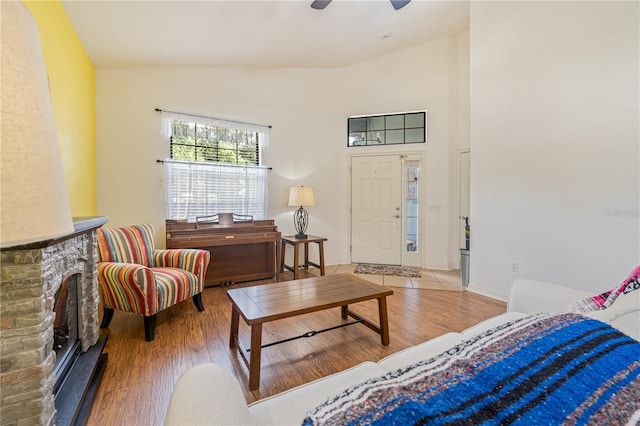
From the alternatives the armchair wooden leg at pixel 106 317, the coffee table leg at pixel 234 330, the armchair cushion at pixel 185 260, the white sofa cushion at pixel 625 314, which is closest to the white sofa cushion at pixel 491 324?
the white sofa cushion at pixel 625 314

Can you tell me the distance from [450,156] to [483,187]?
1334mm

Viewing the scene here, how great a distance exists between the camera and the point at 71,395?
140 cm

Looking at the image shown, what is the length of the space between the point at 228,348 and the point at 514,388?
2027 millimetres

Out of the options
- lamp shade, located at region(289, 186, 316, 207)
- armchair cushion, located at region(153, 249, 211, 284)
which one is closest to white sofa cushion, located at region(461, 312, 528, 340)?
armchair cushion, located at region(153, 249, 211, 284)

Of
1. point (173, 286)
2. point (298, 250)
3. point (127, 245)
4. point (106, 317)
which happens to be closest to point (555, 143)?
point (298, 250)

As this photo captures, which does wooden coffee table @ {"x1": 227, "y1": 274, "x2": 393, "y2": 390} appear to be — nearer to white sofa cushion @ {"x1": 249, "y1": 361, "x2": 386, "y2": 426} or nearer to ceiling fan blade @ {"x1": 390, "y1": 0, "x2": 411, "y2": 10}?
white sofa cushion @ {"x1": 249, "y1": 361, "x2": 386, "y2": 426}

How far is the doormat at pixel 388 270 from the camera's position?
14.2 feet

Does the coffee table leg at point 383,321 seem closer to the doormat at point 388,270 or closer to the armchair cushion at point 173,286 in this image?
the armchair cushion at point 173,286

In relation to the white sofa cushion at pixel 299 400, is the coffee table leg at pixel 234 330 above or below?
below

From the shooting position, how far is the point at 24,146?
400 millimetres

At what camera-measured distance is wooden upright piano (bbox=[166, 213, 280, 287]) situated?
349cm

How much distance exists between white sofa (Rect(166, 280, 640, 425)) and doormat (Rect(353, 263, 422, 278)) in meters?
2.72

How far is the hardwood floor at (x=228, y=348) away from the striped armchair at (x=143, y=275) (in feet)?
0.70

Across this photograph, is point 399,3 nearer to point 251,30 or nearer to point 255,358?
point 251,30
